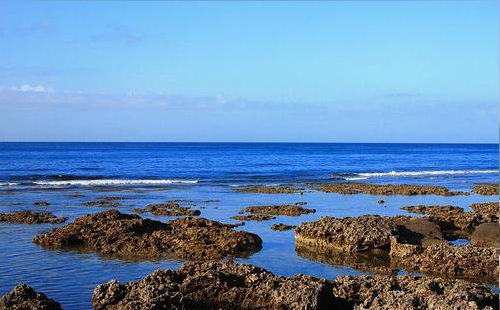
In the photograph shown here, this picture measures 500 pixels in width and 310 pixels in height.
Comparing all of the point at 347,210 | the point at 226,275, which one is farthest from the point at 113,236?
the point at 347,210

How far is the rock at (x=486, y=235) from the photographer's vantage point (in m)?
20.5

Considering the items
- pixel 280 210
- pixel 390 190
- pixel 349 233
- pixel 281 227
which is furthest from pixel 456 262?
pixel 390 190

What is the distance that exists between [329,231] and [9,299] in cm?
1177

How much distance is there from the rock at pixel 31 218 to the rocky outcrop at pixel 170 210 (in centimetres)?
464

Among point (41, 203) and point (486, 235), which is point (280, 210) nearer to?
point (486, 235)

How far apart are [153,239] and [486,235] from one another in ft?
38.0

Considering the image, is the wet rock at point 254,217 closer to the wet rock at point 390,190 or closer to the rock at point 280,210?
the rock at point 280,210

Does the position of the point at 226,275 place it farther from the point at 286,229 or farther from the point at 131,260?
Result: the point at 286,229

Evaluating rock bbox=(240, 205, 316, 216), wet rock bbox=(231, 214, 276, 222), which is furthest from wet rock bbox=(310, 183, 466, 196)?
wet rock bbox=(231, 214, 276, 222)

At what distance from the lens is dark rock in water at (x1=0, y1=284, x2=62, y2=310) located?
11680 mm

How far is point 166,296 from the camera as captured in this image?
482 inches

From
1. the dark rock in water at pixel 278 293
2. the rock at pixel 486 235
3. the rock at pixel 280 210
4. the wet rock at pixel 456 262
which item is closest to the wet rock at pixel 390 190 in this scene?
the rock at pixel 280 210

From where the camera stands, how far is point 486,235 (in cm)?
2136

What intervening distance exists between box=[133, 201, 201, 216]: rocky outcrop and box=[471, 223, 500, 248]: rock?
13463mm
